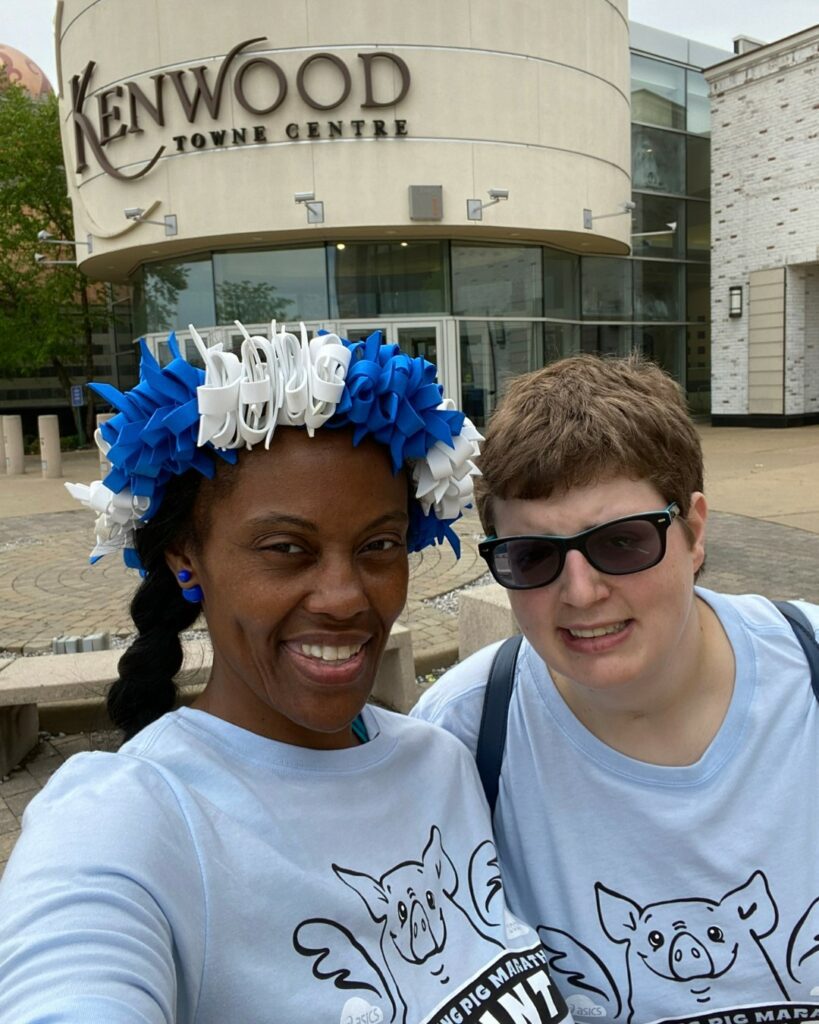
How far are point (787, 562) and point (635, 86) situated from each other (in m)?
18.2

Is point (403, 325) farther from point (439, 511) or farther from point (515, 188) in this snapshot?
point (439, 511)

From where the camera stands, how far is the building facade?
14461mm

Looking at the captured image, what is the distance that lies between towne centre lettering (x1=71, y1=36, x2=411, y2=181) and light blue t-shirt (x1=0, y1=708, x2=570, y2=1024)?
15.1 m

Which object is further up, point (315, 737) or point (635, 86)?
point (635, 86)

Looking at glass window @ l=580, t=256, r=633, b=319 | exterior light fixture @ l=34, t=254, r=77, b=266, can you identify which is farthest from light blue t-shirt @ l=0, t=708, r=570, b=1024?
glass window @ l=580, t=256, r=633, b=319

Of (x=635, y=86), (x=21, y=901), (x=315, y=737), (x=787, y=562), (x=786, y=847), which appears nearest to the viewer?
(x=21, y=901)

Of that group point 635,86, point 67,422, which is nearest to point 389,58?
point 635,86

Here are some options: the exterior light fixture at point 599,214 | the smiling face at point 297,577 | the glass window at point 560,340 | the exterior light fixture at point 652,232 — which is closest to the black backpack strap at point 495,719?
the smiling face at point 297,577

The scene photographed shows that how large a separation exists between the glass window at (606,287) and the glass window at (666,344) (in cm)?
97

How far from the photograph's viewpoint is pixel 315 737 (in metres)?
1.34

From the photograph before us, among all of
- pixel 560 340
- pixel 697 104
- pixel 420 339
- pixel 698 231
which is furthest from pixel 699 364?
pixel 420 339

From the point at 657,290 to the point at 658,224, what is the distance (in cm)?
176

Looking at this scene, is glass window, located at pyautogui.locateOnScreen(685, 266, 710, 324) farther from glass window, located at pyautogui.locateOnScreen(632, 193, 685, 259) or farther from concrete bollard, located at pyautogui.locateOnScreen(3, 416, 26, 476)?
concrete bollard, located at pyautogui.locateOnScreen(3, 416, 26, 476)

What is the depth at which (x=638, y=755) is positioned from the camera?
1540 mm
